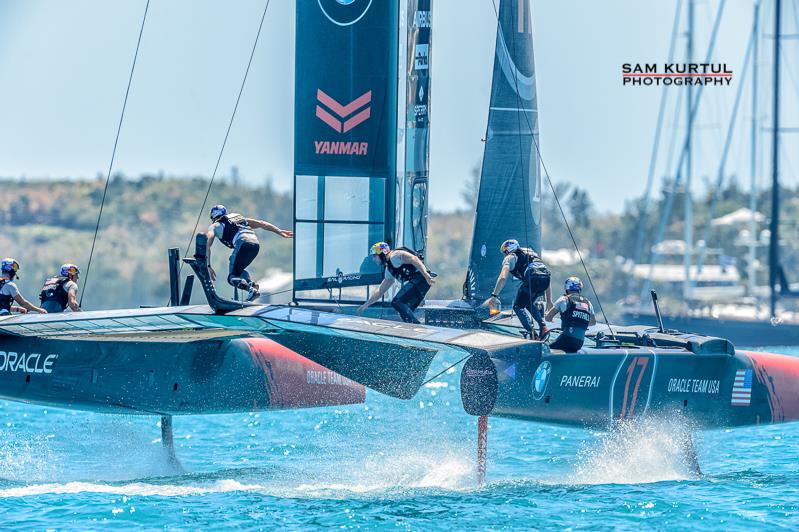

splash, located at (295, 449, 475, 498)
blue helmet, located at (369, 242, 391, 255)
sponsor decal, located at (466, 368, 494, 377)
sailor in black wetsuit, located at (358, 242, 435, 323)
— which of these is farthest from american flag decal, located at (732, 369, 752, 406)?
blue helmet, located at (369, 242, 391, 255)

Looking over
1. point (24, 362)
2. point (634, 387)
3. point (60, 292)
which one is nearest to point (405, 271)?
point (634, 387)

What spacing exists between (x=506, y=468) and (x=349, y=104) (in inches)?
148

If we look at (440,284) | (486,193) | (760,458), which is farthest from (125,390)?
(440,284)

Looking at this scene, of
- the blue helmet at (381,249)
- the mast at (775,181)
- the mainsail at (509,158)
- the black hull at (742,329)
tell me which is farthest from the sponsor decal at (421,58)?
the mast at (775,181)

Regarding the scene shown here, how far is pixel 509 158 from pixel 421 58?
6.46 ft

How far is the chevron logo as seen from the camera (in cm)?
1344

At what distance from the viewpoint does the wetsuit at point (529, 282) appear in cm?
1279

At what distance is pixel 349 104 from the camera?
44.2 feet

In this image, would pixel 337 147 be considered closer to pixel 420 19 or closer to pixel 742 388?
pixel 420 19

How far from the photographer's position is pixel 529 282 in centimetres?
1280

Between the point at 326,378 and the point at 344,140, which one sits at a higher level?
the point at 344,140

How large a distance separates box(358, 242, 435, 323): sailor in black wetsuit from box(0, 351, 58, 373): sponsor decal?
9.28ft

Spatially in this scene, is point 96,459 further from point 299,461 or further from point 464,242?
point 464,242

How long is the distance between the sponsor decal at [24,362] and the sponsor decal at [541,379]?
416cm
